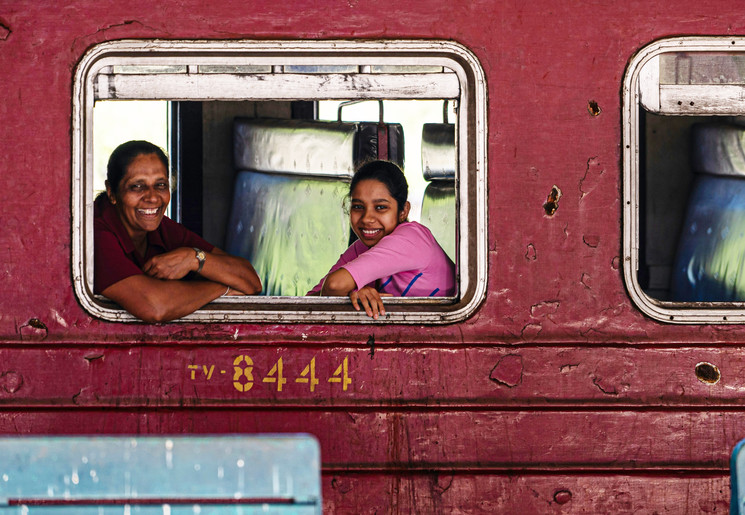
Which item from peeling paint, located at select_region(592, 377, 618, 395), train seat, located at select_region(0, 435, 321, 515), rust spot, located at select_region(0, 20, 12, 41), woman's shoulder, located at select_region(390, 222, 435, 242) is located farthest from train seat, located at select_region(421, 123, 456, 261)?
rust spot, located at select_region(0, 20, 12, 41)

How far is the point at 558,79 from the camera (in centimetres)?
264

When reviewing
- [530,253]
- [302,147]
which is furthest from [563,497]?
[302,147]

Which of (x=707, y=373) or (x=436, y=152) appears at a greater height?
(x=436, y=152)

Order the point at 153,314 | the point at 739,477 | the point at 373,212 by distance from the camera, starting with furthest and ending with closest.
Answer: the point at 373,212 → the point at 153,314 → the point at 739,477

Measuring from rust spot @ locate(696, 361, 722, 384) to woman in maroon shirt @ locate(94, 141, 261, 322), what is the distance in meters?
1.56

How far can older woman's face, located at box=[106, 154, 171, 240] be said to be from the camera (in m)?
2.87

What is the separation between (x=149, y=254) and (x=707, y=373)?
2038 millimetres

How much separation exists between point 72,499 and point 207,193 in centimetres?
219

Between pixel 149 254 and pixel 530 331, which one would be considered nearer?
pixel 530 331

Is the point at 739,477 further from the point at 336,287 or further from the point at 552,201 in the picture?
the point at 336,287

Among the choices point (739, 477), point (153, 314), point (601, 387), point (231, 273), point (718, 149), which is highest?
point (718, 149)

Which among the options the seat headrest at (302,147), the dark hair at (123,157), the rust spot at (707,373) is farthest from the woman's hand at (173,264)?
the rust spot at (707,373)

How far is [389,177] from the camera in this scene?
3.09 metres

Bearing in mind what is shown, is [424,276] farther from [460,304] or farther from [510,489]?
[510,489]
